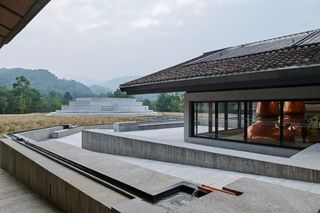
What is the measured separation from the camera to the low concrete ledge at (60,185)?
7.23 ft

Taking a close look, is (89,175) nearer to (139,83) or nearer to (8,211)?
(8,211)

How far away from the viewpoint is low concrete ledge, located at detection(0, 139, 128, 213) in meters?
2.21

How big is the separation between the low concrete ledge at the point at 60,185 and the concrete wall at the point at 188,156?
325 centimetres

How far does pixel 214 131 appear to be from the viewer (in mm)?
7609

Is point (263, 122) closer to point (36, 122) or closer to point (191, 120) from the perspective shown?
point (191, 120)

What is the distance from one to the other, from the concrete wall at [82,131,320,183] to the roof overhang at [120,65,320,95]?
1.60 meters

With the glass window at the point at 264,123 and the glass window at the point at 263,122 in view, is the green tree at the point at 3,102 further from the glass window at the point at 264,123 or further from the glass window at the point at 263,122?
the glass window at the point at 264,123

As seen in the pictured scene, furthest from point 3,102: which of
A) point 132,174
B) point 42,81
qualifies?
point 42,81

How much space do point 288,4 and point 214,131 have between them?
4486cm

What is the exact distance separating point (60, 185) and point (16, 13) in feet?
6.12

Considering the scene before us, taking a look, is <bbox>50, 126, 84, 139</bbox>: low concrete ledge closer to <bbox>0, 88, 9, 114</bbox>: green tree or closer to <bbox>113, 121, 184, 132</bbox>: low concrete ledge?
<bbox>113, 121, 184, 132</bbox>: low concrete ledge

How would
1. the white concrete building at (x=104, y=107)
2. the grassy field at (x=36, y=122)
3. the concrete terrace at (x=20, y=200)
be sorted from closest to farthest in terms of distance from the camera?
the concrete terrace at (x=20, y=200), the grassy field at (x=36, y=122), the white concrete building at (x=104, y=107)

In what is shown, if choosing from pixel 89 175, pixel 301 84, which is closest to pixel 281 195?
pixel 89 175

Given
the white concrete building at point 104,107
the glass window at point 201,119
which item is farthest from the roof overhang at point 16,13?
A: the white concrete building at point 104,107
